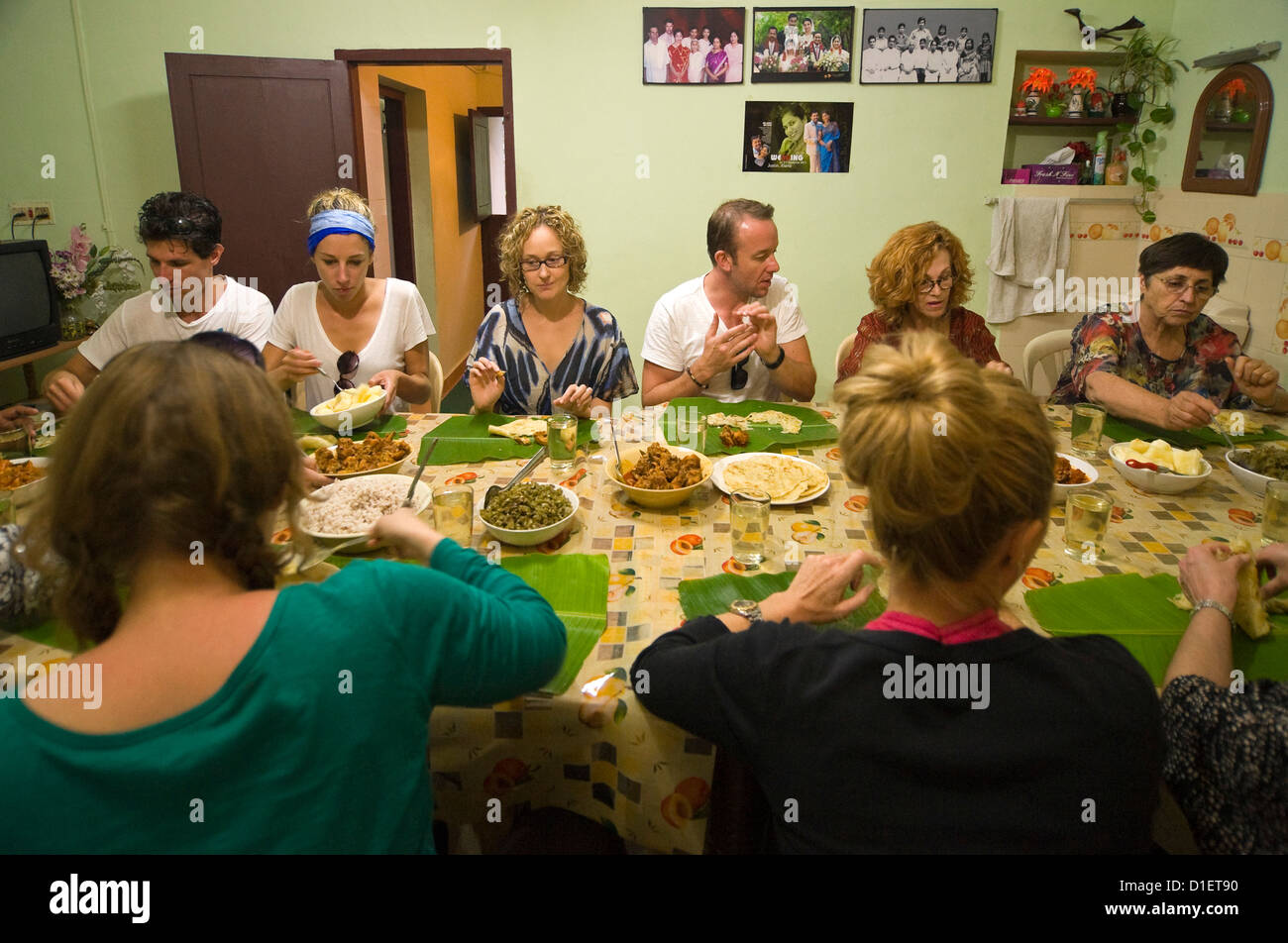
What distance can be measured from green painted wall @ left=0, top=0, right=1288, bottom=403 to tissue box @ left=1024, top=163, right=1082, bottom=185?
7.8 inches

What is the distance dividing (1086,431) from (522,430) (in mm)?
1612

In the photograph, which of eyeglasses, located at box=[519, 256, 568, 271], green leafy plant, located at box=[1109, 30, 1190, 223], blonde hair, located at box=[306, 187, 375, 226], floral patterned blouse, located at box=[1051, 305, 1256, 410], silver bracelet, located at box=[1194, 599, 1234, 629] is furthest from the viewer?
green leafy plant, located at box=[1109, 30, 1190, 223]

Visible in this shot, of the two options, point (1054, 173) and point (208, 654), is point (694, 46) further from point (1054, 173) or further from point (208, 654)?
point (208, 654)

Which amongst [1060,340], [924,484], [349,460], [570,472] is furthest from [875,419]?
[1060,340]

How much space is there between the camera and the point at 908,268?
2787mm

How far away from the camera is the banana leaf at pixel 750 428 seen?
89.0 inches

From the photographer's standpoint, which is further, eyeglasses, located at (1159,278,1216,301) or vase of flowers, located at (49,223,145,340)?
vase of flowers, located at (49,223,145,340)

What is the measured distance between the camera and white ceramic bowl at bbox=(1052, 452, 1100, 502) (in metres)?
1.88

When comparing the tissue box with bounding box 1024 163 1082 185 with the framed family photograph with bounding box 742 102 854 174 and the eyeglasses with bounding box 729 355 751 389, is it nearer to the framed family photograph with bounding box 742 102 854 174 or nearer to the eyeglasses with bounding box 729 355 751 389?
the framed family photograph with bounding box 742 102 854 174

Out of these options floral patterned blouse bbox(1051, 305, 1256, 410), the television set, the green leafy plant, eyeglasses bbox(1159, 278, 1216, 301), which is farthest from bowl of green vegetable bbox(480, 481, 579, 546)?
the green leafy plant

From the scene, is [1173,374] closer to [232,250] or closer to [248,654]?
[248,654]

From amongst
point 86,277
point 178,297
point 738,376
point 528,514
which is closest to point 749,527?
point 528,514

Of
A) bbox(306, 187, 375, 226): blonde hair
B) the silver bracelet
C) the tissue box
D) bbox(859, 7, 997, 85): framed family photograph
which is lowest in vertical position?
the silver bracelet

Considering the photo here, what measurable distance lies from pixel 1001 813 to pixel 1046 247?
4278 mm
